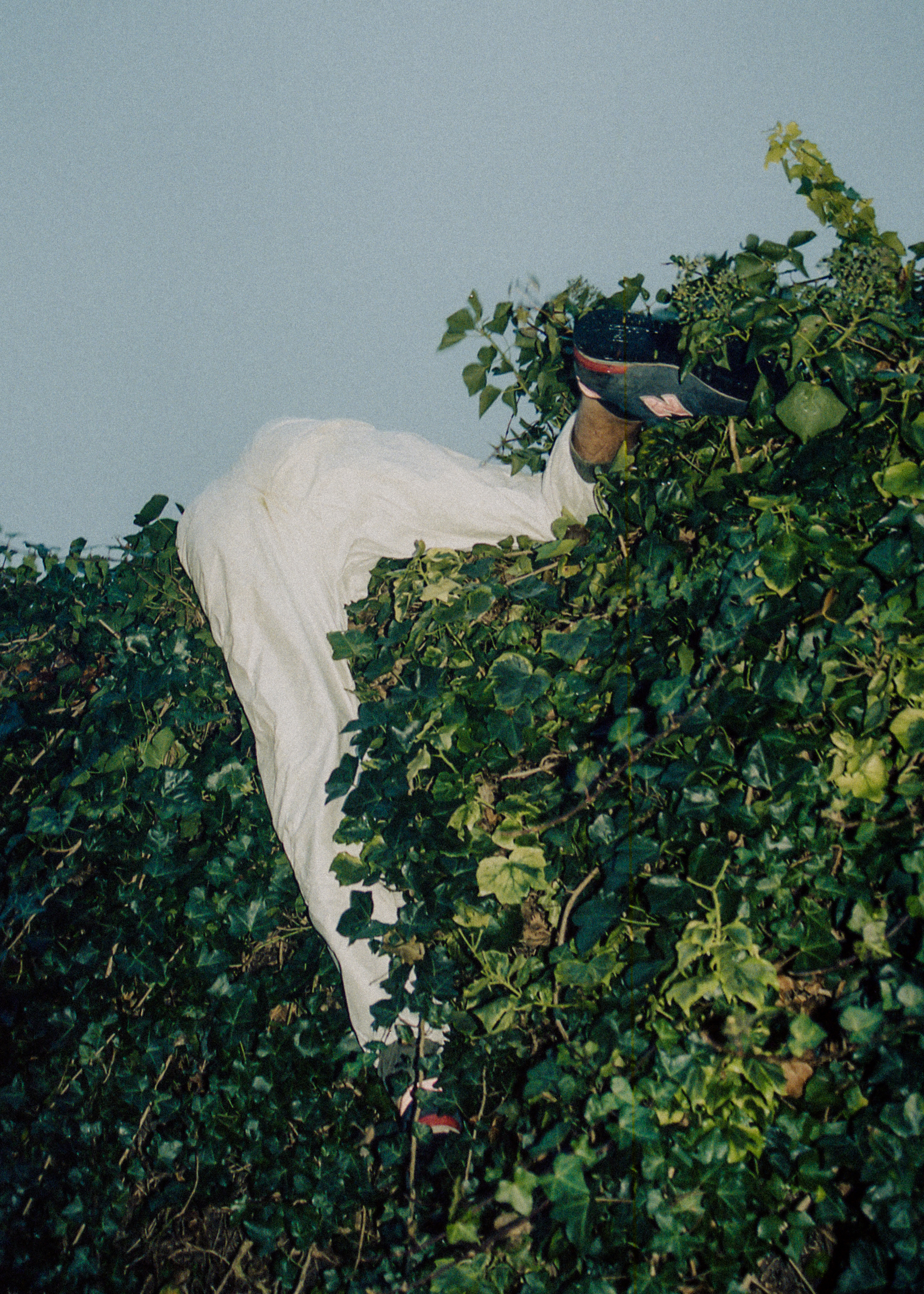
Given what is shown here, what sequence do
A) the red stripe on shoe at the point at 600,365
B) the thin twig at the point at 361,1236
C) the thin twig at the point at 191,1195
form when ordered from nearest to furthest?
the red stripe on shoe at the point at 600,365 → the thin twig at the point at 361,1236 → the thin twig at the point at 191,1195

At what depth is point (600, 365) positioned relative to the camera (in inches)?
68.4

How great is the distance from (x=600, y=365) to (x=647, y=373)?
0.36ft

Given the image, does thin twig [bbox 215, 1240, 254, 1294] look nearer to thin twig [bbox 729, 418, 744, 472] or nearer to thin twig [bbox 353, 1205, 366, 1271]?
thin twig [bbox 353, 1205, 366, 1271]

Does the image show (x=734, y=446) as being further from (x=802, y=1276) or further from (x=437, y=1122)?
(x=437, y=1122)

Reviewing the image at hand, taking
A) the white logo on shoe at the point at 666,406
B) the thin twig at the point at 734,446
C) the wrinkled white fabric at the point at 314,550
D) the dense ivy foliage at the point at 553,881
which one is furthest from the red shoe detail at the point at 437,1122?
the white logo on shoe at the point at 666,406

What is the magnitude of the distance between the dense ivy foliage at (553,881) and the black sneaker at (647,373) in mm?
56

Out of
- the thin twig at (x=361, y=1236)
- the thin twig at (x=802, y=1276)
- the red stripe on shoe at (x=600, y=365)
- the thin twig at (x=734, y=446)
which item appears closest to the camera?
the thin twig at (x=802, y=1276)

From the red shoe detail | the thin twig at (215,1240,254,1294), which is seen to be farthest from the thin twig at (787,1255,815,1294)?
the thin twig at (215,1240,254,1294)

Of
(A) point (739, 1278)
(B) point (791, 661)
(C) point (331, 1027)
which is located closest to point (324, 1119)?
(C) point (331, 1027)

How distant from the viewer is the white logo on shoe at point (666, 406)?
175 cm

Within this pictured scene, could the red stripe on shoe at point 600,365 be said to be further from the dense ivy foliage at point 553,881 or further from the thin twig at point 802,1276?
the thin twig at point 802,1276

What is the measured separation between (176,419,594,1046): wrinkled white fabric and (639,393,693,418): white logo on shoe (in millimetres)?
267

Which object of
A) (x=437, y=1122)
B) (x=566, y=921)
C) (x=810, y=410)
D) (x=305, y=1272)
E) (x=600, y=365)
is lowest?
(x=305, y=1272)

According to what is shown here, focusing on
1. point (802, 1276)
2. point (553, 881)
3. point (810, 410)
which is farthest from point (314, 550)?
point (802, 1276)
